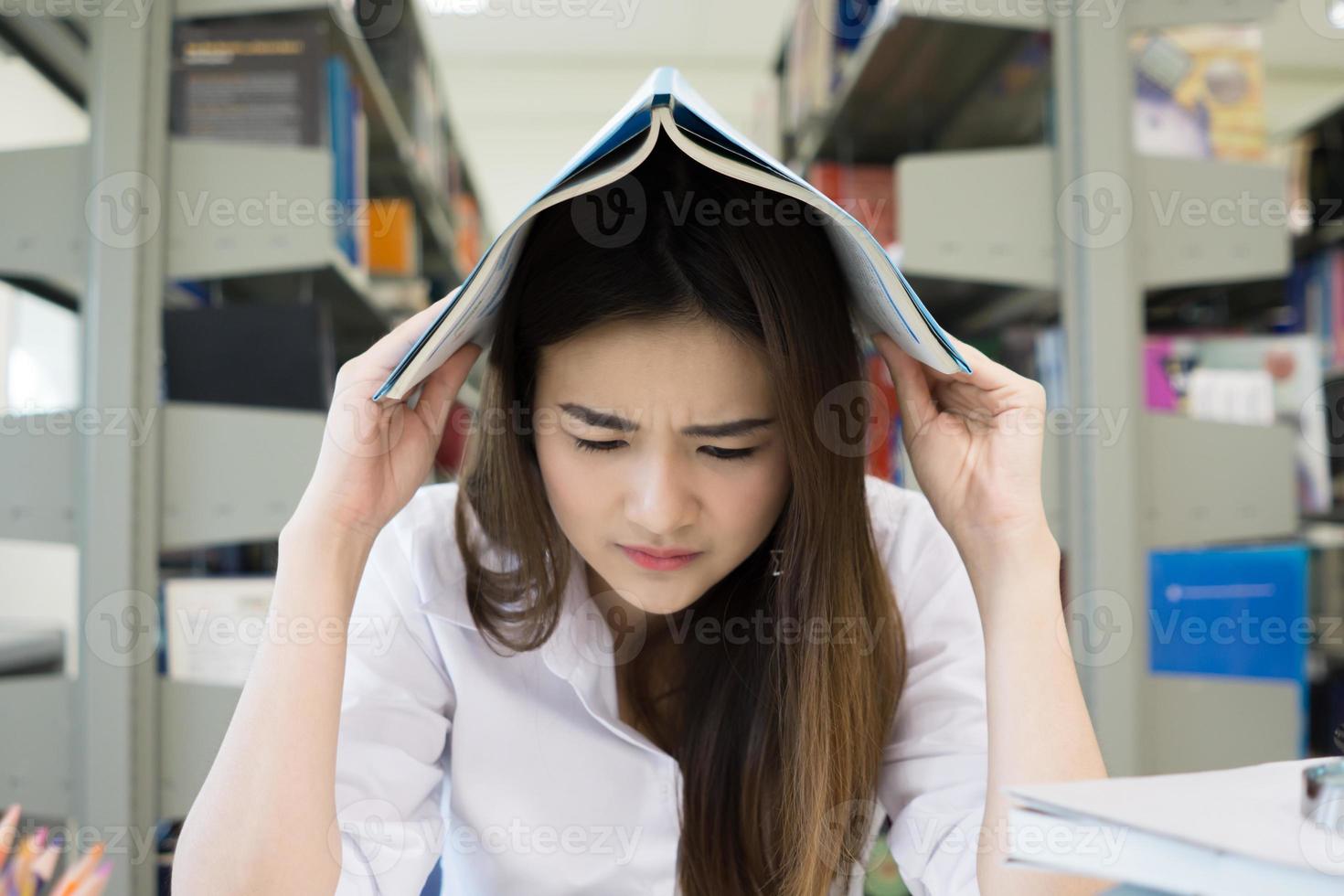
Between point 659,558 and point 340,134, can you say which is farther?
point 340,134

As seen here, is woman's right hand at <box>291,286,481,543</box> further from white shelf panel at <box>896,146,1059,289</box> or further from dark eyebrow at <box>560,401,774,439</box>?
white shelf panel at <box>896,146,1059,289</box>

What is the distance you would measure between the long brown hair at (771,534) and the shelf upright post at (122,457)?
810 millimetres

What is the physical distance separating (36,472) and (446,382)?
1.01 m

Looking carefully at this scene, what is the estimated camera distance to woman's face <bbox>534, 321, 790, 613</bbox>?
79cm

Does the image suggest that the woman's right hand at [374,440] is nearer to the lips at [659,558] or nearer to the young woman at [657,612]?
the young woman at [657,612]

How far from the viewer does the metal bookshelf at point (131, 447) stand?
1.46 metres

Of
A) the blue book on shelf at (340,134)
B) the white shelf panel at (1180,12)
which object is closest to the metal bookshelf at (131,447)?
the blue book on shelf at (340,134)

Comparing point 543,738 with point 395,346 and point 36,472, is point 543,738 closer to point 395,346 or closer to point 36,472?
point 395,346

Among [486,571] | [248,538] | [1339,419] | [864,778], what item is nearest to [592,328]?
[486,571]

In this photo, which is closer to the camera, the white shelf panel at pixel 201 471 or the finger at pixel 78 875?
the finger at pixel 78 875

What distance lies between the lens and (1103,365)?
150 cm

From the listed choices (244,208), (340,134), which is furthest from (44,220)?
(340,134)

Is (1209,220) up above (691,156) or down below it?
above

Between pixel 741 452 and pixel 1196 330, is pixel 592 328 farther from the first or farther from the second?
pixel 1196 330
